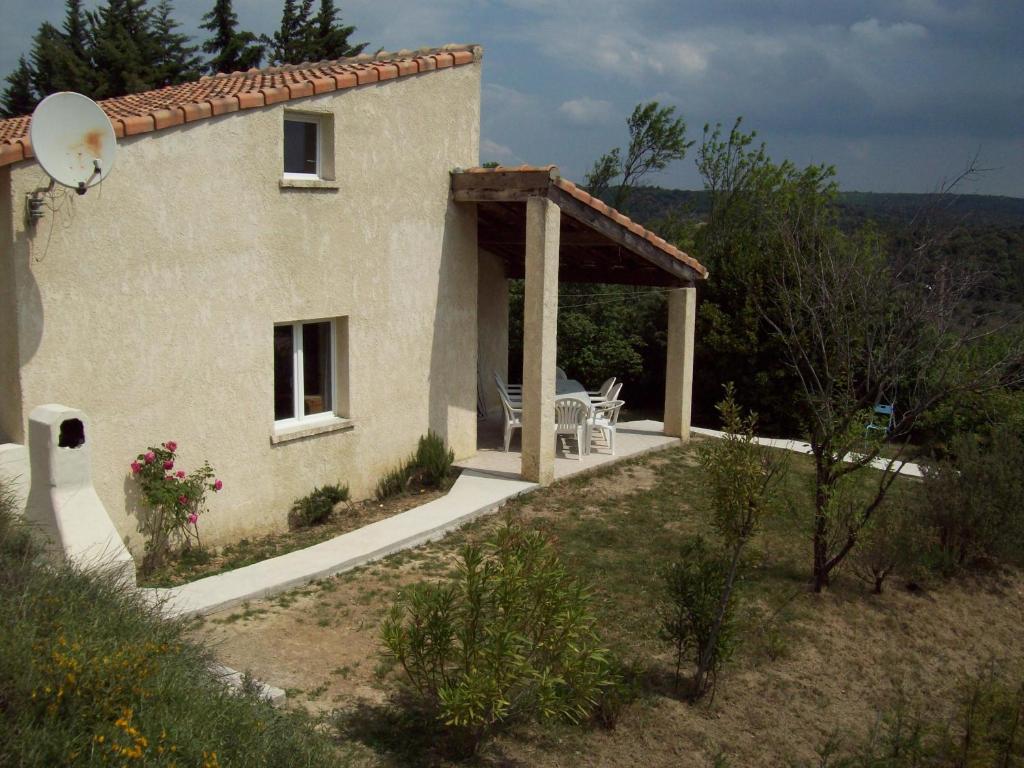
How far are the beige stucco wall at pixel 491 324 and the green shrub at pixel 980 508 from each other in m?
7.68

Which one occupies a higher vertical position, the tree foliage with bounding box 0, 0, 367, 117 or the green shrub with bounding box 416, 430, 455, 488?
the tree foliage with bounding box 0, 0, 367, 117

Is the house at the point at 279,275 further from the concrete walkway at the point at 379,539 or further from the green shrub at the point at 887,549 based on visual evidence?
the green shrub at the point at 887,549

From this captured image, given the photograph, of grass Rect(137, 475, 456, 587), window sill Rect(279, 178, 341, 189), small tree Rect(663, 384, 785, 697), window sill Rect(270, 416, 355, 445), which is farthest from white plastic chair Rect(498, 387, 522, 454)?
small tree Rect(663, 384, 785, 697)

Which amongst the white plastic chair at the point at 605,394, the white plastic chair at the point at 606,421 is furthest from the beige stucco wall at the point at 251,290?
the white plastic chair at the point at 605,394

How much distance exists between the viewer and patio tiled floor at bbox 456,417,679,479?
1269cm

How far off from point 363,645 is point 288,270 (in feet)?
14.7

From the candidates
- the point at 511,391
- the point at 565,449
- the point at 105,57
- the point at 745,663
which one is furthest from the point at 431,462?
the point at 105,57

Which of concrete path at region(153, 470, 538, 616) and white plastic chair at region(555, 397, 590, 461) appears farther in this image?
white plastic chair at region(555, 397, 590, 461)

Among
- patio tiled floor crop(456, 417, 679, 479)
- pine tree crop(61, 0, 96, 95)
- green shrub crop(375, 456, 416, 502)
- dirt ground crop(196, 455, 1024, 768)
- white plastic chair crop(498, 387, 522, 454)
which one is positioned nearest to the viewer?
dirt ground crop(196, 455, 1024, 768)

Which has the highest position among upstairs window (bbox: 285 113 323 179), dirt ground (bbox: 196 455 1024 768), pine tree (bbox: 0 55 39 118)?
pine tree (bbox: 0 55 39 118)

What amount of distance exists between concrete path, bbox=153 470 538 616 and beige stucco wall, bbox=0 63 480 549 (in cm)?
100

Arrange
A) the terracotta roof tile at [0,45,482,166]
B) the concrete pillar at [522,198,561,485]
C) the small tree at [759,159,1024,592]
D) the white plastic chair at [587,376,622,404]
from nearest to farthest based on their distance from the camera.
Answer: the terracotta roof tile at [0,45,482,166] → the small tree at [759,159,1024,592] → the concrete pillar at [522,198,561,485] → the white plastic chair at [587,376,622,404]

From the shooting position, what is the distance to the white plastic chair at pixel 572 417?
43.4 feet

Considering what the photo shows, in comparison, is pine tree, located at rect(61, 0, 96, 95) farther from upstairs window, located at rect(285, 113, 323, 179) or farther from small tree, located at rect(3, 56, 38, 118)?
upstairs window, located at rect(285, 113, 323, 179)
